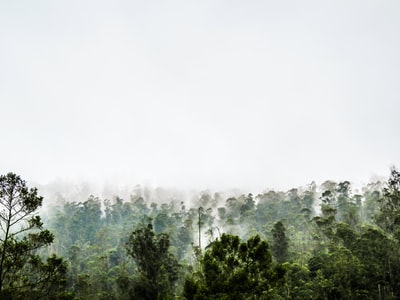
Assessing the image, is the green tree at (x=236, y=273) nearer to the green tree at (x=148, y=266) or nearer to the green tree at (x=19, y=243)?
the green tree at (x=148, y=266)

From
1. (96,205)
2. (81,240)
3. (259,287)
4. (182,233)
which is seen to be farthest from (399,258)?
(96,205)

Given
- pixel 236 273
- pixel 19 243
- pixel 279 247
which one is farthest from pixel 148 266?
pixel 279 247

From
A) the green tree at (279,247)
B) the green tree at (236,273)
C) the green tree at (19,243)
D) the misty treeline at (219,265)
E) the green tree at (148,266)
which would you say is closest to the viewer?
the green tree at (19,243)

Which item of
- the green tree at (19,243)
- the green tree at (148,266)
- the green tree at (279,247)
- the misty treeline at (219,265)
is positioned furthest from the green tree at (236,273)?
the green tree at (279,247)

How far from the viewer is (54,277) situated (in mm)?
13672

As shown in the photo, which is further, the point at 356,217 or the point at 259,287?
the point at 356,217

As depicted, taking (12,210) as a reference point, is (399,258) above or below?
below

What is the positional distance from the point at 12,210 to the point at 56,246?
72.7 m

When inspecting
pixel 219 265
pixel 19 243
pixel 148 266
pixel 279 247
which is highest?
pixel 19 243

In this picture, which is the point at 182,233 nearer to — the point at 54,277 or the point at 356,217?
the point at 356,217

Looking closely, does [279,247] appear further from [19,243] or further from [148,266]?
[19,243]

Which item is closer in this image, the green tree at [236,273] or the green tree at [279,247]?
the green tree at [236,273]

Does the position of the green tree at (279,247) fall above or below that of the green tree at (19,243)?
below

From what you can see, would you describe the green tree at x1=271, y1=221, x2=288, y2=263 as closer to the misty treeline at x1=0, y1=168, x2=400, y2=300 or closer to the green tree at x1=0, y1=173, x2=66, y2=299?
the misty treeline at x1=0, y1=168, x2=400, y2=300
